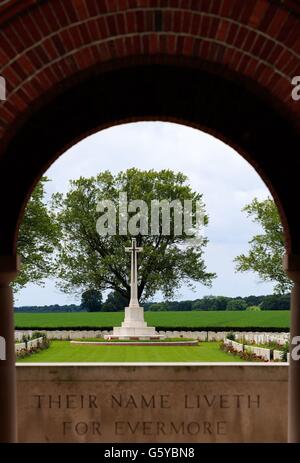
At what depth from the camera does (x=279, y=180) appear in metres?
8.50

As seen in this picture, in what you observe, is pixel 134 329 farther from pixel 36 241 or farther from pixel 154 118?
pixel 154 118

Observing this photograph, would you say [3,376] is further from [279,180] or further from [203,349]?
[203,349]

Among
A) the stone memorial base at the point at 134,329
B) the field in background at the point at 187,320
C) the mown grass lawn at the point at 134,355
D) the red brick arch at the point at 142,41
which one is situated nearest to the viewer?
the red brick arch at the point at 142,41

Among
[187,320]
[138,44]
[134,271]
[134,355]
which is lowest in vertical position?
[187,320]

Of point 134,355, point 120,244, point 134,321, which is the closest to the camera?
point 134,355

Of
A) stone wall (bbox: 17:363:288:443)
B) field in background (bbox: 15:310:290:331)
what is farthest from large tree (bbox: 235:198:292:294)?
stone wall (bbox: 17:363:288:443)

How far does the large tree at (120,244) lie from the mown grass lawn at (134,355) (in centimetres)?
1651

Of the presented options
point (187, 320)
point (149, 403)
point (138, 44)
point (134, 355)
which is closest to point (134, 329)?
point (134, 355)

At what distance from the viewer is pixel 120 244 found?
4603 centimetres

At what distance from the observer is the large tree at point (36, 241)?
123ft

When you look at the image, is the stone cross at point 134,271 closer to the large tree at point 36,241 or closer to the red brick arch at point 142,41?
the large tree at point 36,241

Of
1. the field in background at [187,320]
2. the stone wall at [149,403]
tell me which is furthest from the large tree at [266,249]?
the stone wall at [149,403]

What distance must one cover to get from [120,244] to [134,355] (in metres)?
21.9

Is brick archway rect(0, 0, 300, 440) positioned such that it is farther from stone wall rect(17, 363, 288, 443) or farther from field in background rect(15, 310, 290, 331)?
field in background rect(15, 310, 290, 331)
